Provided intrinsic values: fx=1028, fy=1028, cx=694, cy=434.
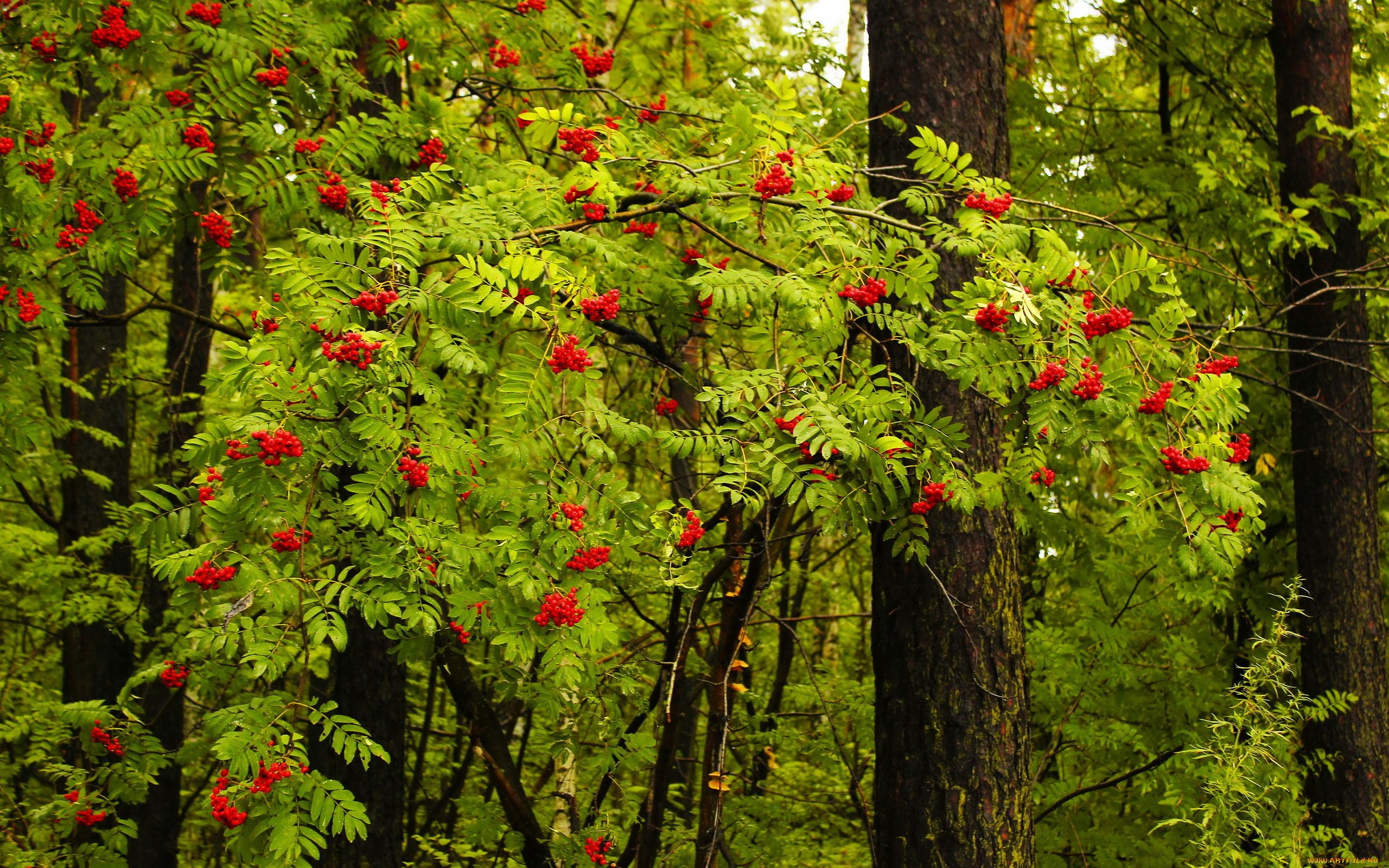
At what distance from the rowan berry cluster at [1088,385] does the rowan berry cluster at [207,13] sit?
3.76 m

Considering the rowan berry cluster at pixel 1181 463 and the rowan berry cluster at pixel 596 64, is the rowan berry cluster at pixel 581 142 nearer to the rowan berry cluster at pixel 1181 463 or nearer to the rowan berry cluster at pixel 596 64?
the rowan berry cluster at pixel 596 64

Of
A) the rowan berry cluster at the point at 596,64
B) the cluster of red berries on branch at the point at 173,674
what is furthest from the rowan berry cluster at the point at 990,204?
the cluster of red berries on branch at the point at 173,674

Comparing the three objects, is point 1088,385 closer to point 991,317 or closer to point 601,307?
point 991,317

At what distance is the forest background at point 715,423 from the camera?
296cm

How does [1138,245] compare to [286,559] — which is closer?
[286,559]

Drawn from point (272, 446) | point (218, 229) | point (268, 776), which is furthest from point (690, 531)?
point (218, 229)

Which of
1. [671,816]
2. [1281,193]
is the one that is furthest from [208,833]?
[1281,193]

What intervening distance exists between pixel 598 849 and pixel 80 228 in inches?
137

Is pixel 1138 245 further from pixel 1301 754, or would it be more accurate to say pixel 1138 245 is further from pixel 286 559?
pixel 1301 754

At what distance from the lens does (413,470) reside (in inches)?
112

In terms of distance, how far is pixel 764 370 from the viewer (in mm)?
3311

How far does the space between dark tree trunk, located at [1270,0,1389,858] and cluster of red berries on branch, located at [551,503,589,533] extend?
5.42 metres

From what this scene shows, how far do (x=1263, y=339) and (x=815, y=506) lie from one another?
21.4 ft

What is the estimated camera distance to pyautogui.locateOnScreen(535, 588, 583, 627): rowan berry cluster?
2.87 m
